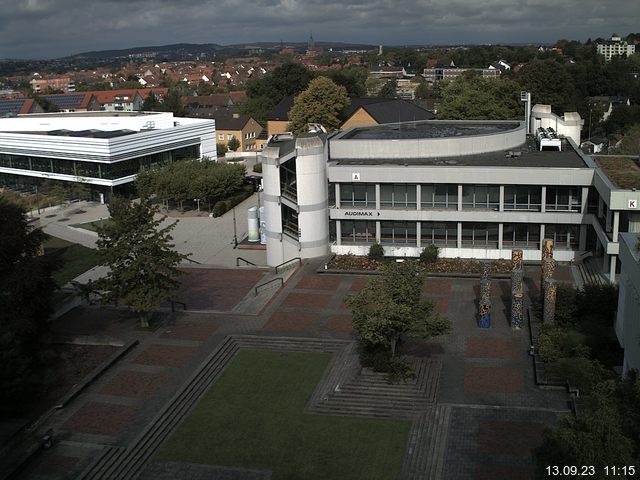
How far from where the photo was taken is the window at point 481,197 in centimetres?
4056

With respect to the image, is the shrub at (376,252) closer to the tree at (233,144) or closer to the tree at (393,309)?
the tree at (393,309)

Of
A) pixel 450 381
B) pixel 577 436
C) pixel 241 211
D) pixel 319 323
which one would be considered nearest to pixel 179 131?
pixel 241 211

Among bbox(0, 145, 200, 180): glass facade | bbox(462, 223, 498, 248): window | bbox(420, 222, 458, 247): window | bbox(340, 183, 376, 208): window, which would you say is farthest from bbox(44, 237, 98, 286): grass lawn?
bbox(462, 223, 498, 248): window

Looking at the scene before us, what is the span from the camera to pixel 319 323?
3161 cm

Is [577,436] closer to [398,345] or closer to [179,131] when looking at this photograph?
[398,345]

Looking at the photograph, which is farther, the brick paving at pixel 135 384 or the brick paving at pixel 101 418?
the brick paving at pixel 135 384

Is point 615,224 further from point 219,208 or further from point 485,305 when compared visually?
point 219,208

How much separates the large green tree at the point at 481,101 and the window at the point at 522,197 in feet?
114

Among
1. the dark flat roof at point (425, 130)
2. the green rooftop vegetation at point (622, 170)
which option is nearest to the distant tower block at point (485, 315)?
the green rooftop vegetation at point (622, 170)

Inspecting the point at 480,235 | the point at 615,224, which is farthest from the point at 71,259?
the point at 615,224

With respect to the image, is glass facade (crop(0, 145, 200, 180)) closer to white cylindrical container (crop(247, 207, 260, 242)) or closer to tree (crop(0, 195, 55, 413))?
white cylindrical container (crop(247, 207, 260, 242))

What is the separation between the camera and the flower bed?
3881 centimetres

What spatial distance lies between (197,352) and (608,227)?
66.8ft

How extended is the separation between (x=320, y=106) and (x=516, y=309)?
54.0 m
